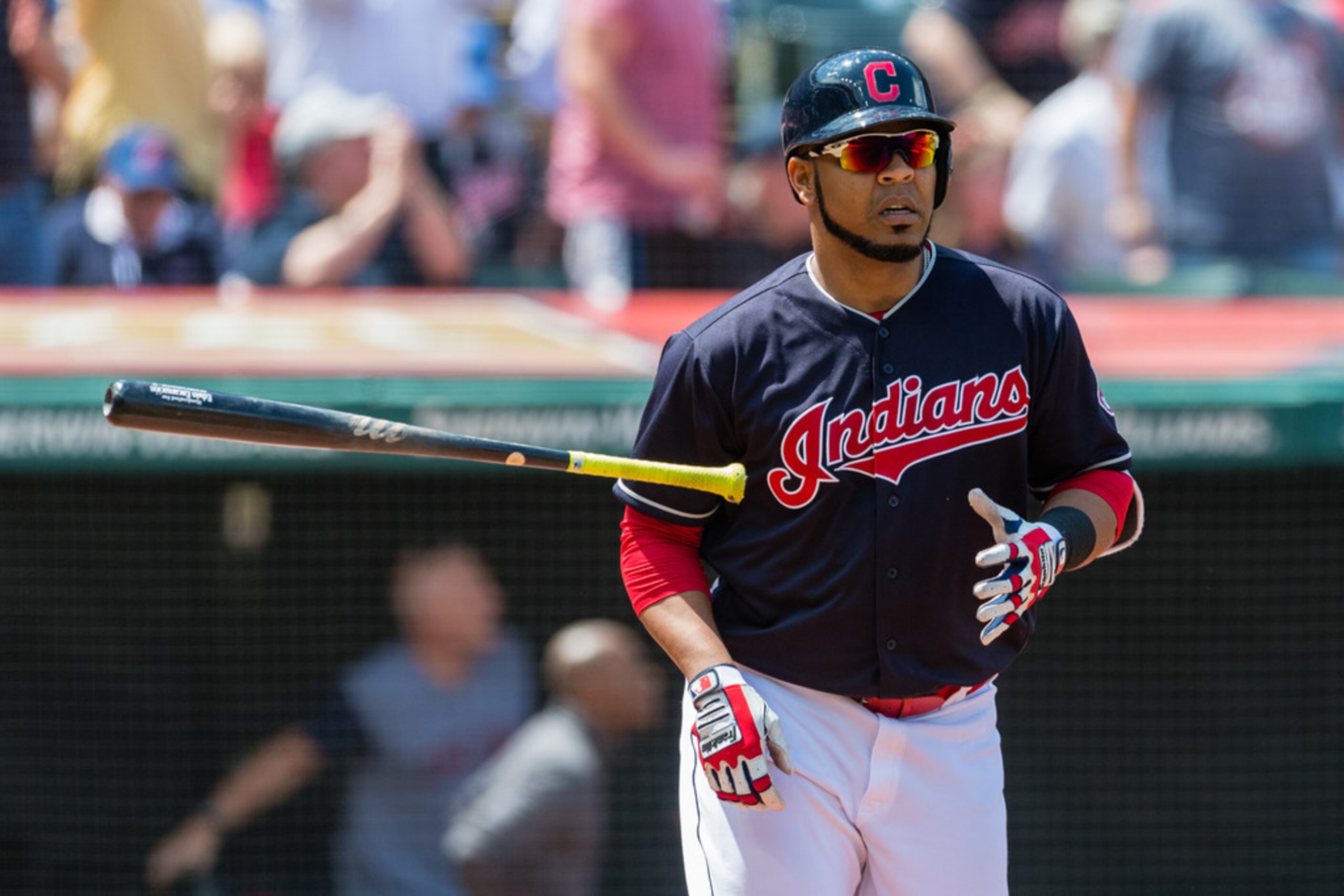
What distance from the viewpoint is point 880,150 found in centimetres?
238

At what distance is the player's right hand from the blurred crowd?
5.49 feet

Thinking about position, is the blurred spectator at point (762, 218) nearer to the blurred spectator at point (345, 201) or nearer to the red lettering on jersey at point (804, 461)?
the blurred spectator at point (345, 201)

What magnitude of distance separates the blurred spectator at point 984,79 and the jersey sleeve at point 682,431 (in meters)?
3.10

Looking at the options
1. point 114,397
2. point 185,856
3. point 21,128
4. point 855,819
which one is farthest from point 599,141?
point 855,819

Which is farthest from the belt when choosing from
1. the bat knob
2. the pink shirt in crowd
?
the pink shirt in crowd

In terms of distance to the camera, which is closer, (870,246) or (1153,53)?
(870,246)

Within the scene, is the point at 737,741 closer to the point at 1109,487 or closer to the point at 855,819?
the point at 855,819

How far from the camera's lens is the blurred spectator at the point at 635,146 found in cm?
515

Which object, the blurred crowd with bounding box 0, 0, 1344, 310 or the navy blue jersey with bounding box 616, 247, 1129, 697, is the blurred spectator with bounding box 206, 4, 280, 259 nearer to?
the blurred crowd with bounding box 0, 0, 1344, 310

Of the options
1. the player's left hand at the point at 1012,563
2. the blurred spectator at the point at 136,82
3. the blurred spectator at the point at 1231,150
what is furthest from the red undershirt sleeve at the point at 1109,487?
the blurred spectator at the point at 136,82

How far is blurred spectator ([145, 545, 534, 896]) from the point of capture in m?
4.84

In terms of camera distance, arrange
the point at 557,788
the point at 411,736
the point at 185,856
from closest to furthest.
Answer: the point at 557,788
the point at 411,736
the point at 185,856

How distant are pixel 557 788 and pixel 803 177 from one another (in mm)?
2584

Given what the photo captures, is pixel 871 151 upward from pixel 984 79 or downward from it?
downward
